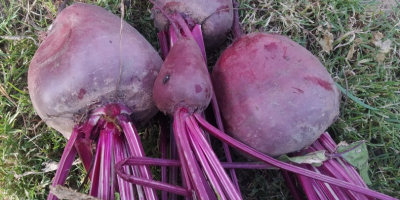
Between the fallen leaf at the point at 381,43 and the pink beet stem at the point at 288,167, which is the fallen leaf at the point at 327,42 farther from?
the pink beet stem at the point at 288,167

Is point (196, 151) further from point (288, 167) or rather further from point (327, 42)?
point (327, 42)

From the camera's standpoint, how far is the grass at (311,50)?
2186 millimetres

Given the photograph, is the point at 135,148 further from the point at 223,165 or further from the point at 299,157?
the point at 299,157

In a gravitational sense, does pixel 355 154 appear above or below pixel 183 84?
below

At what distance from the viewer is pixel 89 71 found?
66.5 inches

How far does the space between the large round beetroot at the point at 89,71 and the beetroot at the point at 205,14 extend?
0.95 feet

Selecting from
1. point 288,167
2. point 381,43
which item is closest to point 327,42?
point 381,43

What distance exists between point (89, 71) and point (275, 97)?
0.95 metres

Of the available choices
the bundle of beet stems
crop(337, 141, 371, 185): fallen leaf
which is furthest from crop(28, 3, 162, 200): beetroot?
crop(337, 141, 371, 185): fallen leaf

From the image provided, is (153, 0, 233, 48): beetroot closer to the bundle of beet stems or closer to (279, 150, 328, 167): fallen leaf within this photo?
the bundle of beet stems

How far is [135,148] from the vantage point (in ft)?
5.57

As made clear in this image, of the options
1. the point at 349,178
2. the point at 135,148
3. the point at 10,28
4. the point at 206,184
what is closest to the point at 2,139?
the point at 10,28

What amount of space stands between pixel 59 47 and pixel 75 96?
1.02 ft

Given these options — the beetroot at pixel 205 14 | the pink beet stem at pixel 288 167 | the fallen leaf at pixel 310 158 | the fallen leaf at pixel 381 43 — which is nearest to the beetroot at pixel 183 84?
the pink beet stem at pixel 288 167
